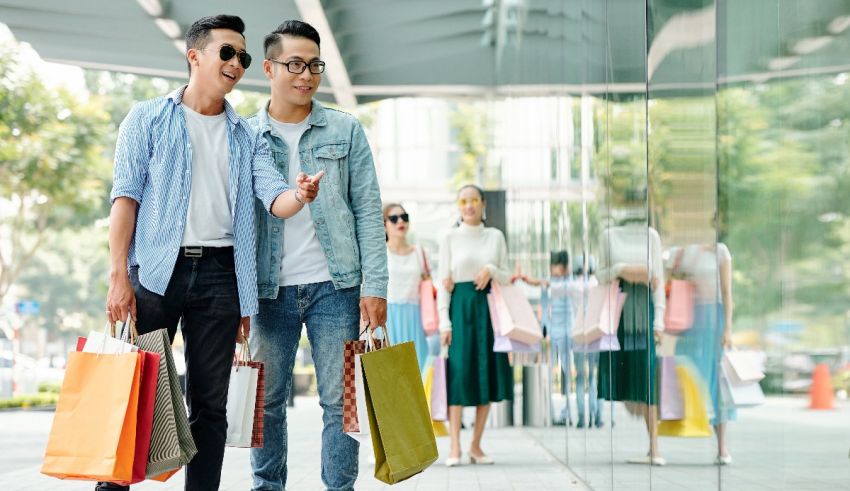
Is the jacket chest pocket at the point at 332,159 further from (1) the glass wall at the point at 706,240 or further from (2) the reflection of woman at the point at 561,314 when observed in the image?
(2) the reflection of woman at the point at 561,314

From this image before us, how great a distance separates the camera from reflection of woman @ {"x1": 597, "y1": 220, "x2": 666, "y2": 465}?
15.2 ft

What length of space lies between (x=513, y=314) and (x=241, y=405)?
16.1ft

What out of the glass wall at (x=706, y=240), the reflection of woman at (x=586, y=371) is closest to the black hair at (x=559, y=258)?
the glass wall at (x=706, y=240)

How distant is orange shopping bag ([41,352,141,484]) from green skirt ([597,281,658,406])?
1818mm

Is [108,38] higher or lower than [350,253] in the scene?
higher

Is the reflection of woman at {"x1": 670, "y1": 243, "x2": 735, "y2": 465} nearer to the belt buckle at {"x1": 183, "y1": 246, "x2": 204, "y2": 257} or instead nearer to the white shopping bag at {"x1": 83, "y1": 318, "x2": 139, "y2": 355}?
the belt buckle at {"x1": 183, "y1": 246, "x2": 204, "y2": 257}

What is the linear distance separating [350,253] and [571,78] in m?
3.56

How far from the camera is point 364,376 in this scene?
431 cm

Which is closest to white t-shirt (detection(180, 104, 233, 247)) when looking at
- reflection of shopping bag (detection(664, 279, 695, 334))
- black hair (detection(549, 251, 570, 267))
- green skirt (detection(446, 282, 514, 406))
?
reflection of shopping bag (detection(664, 279, 695, 334))

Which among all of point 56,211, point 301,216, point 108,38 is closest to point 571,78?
point 301,216

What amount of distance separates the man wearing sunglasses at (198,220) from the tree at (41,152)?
18.0m

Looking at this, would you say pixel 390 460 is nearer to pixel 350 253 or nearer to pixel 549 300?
pixel 350 253

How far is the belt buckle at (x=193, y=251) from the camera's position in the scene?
4184 mm

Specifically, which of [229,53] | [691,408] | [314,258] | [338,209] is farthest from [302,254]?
[691,408]
